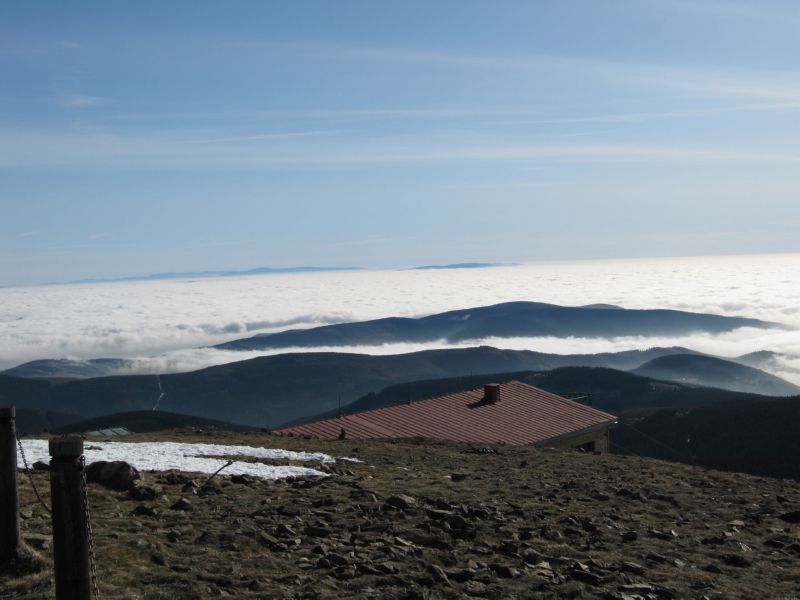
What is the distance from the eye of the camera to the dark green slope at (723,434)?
8431 centimetres

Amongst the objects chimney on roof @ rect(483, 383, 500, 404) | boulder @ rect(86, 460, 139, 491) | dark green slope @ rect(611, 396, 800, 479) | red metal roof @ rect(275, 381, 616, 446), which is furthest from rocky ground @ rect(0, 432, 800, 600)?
dark green slope @ rect(611, 396, 800, 479)

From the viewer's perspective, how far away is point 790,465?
71.6m

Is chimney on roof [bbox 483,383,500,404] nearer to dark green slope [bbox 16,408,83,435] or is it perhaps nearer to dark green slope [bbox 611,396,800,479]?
dark green slope [bbox 611,396,800,479]

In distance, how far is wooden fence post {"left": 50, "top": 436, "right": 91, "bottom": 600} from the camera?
6.53 metres

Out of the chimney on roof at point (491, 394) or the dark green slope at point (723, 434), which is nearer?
the chimney on roof at point (491, 394)

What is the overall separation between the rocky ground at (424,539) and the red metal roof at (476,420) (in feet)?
62.8

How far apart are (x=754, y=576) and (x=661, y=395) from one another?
6477 inches

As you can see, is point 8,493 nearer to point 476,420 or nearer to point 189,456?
point 189,456

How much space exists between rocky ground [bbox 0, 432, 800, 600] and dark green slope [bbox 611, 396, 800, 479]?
63.8m

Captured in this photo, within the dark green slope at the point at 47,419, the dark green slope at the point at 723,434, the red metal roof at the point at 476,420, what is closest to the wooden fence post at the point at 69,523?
the red metal roof at the point at 476,420

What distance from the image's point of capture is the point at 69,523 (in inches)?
261

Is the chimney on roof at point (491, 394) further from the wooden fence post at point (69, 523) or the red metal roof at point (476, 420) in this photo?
the wooden fence post at point (69, 523)

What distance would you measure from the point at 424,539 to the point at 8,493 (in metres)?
5.26

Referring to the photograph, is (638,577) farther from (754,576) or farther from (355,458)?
(355,458)
